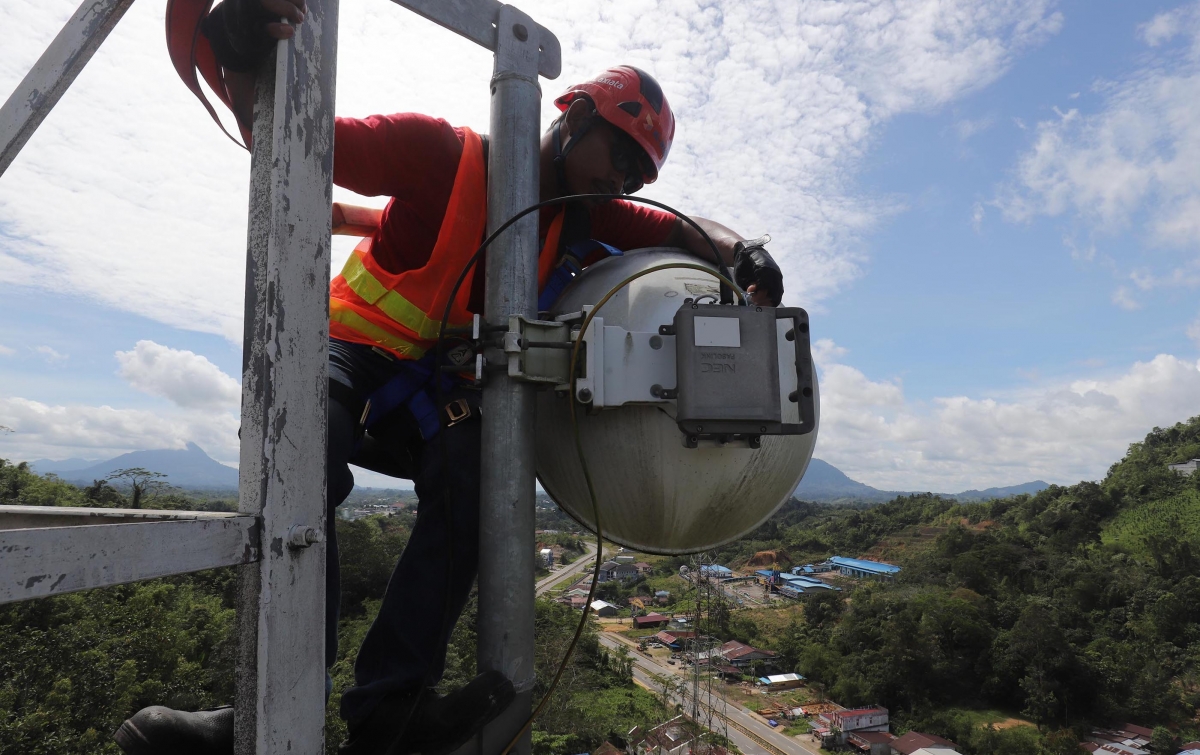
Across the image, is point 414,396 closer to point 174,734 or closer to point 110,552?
point 174,734

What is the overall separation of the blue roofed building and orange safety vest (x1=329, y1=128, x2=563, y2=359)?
224 ft

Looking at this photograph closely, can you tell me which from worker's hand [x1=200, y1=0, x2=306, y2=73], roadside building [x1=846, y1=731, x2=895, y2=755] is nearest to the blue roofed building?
roadside building [x1=846, y1=731, x2=895, y2=755]

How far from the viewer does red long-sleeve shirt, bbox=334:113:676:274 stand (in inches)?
73.0

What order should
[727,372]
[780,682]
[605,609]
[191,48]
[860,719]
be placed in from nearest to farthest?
[191,48], [727,372], [860,719], [780,682], [605,609]

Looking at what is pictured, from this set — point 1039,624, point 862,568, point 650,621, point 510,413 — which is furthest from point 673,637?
point 510,413

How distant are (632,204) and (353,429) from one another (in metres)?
1.33

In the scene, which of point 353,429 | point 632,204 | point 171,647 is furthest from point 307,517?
point 171,647

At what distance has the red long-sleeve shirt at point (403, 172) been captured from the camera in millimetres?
1854

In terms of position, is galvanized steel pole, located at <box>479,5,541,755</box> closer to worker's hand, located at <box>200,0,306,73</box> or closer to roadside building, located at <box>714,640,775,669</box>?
worker's hand, located at <box>200,0,306,73</box>

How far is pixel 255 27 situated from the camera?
1.23 meters

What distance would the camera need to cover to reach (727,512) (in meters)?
2.03

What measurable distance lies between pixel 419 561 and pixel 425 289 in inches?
29.3

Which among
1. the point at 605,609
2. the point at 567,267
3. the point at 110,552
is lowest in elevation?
the point at 605,609

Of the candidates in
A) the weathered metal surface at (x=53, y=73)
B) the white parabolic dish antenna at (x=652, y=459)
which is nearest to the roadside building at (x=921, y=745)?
the white parabolic dish antenna at (x=652, y=459)
